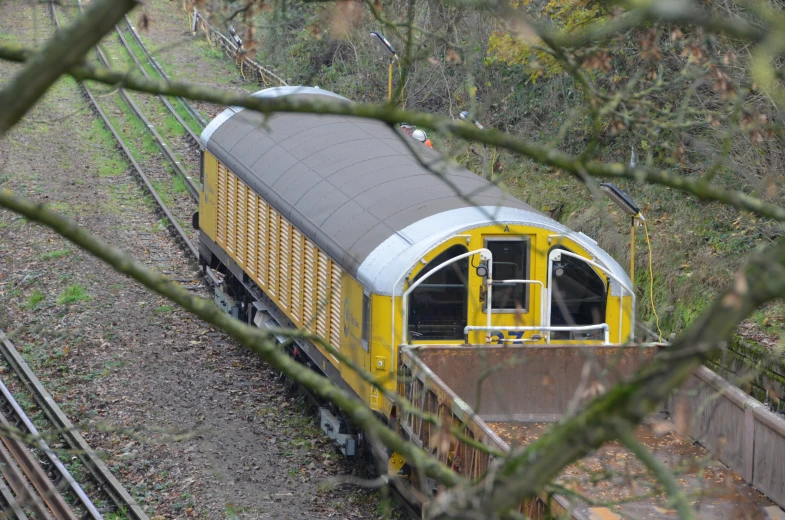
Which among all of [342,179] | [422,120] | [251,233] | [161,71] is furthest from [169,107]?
[422,120]

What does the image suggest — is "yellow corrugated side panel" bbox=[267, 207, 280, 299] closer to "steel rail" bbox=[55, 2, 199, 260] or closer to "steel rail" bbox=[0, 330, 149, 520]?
"steel rail" bbox=[0, 330, 149, 520]

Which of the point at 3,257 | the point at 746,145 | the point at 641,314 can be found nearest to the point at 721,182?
the point at 746,145

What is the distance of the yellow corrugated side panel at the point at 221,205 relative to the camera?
586 inches

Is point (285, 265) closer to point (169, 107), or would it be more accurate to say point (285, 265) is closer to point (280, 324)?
point (280, 324)

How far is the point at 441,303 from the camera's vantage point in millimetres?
9938

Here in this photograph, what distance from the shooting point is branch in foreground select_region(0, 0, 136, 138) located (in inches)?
103

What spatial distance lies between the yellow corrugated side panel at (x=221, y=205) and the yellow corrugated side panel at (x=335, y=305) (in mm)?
4557

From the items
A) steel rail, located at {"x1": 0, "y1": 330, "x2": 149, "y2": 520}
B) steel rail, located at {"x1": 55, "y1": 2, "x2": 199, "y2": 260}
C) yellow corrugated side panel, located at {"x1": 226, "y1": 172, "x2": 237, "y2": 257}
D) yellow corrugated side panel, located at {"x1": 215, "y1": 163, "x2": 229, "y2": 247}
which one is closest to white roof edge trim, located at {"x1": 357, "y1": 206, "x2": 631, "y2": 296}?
steel rail, located at {"x1": 0, "y1": 330, "x2": 149, "y2": 520}

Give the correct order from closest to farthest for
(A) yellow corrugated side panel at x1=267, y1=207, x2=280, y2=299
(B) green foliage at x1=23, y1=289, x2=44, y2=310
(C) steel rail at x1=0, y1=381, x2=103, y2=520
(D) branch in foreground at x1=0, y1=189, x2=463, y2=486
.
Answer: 1. (D) branch in foreground at x1=0, y1=189, x2=463, y2=486
2. (C) steel rail at x1=0, y1=381, x2=103, y2=520
3. (A) yellow corrugated side panel at x1=267, y1=207, x2=280, y2=299
4. (B) green foliage at x1=23, y1=289, x2=44, y2=310

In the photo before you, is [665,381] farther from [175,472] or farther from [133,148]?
[133,148]

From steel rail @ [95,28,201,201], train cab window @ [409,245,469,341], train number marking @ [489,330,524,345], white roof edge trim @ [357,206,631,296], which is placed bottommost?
train number marking @ [489,330,524,345]

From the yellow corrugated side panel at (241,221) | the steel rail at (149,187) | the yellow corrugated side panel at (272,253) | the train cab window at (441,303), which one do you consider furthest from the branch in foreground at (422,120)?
the steel rail at (149,187)

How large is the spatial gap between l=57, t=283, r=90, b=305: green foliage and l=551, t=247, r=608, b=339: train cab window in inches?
345

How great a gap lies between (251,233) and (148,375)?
234 cm
